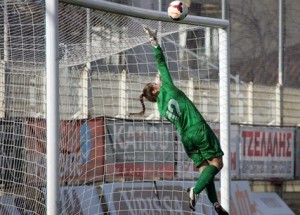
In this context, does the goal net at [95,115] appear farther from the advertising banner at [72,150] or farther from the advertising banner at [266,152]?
the advertising banner at [266,152]

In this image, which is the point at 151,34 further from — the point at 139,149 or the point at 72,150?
the point at 139,149

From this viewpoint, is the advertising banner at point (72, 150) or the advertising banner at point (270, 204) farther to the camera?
the advertising banner at point (270, 204)

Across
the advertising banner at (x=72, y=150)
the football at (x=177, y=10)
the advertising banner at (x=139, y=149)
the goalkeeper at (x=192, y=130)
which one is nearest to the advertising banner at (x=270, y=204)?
the advertising banner at (x=139, y=149)

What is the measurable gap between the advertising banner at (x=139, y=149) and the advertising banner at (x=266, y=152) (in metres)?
3.38

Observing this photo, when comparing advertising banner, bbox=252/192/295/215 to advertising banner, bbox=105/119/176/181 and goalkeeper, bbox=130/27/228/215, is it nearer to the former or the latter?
advertising banner, bbox=105/119/176/181

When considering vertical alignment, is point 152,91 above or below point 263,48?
below

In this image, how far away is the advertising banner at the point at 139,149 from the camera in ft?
35.8

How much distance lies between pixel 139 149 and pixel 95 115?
645 millimetres

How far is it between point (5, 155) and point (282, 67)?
779cm

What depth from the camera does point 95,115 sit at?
35.8 feet

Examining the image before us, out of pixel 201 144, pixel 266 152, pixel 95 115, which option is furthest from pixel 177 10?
pixel 266 152

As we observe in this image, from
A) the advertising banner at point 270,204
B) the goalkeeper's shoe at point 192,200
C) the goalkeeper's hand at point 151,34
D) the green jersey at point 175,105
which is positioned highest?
the goalkeeper's hand at point 151,34

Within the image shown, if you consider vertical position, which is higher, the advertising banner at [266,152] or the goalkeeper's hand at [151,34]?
the goalkeeper's hand at [151,34]

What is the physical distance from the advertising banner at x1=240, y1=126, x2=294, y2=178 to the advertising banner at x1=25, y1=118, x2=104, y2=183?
4.17 meters
